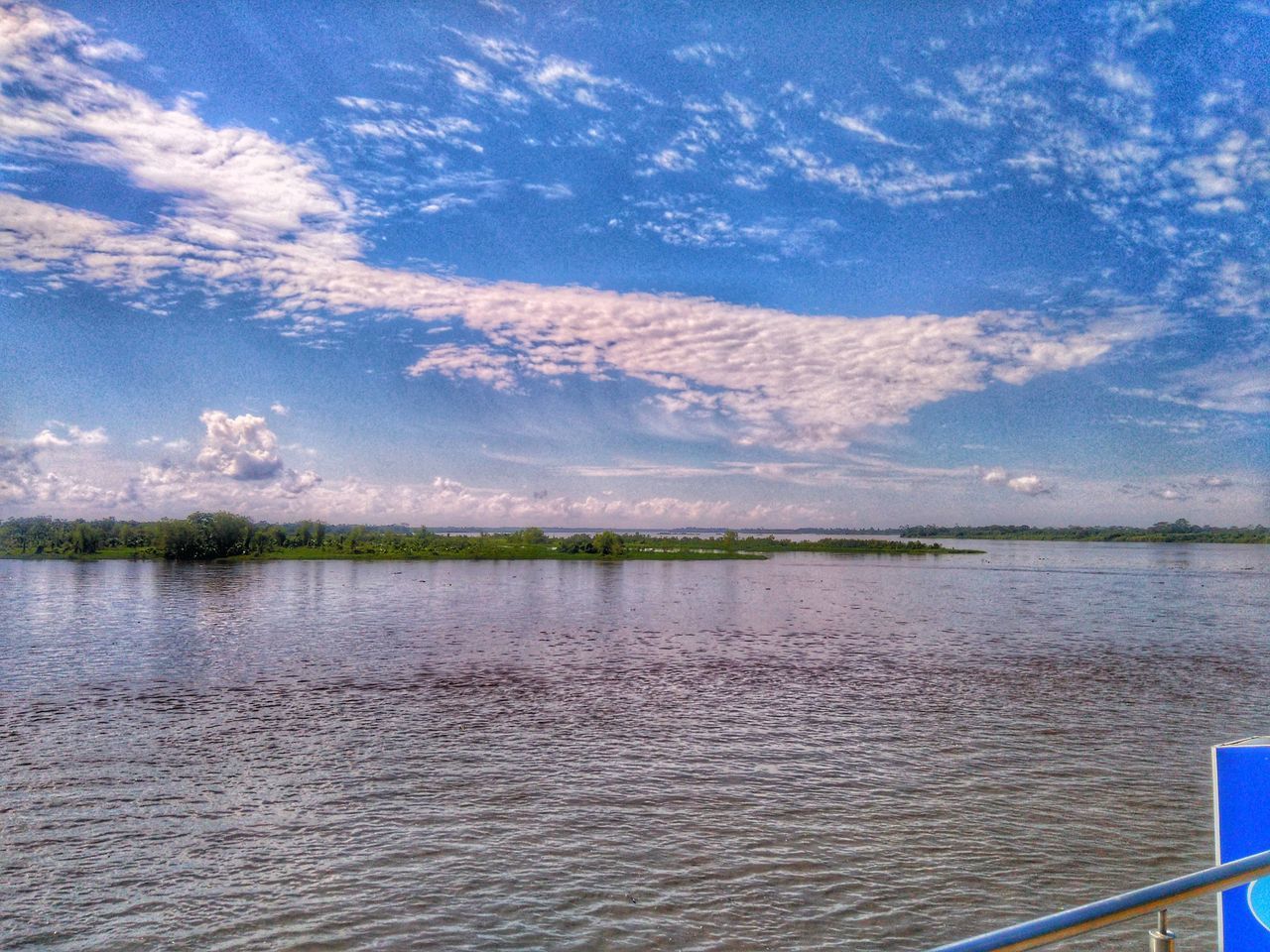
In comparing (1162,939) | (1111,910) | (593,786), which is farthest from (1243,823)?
(593,786)

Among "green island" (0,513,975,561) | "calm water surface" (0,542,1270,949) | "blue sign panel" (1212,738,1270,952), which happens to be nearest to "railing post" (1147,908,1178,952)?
"blue sign panel" (1212,738,1270,952)

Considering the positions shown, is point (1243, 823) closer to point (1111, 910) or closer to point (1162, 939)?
point (1162, 939)

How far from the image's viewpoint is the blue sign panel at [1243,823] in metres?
4.44

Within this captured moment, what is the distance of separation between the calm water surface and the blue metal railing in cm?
741

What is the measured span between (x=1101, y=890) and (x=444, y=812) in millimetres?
9485

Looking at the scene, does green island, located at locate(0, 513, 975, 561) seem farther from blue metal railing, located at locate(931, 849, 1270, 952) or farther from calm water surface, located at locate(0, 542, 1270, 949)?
blue metal railing, located at locate(931, 849, 1270, 952)

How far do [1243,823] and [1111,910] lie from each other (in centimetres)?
318

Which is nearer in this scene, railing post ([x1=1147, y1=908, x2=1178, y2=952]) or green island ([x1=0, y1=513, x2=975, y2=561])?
railing post ([x1=1147, y1=908, x2=1178, y2=952])

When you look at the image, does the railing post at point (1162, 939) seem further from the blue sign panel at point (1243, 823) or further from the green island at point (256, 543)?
the green island at point (256, 543)

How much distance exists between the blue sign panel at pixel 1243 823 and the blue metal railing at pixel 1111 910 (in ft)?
6.87

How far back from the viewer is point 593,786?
47.2 ft

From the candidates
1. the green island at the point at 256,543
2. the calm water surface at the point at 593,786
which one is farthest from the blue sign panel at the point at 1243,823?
the green island at the point at 256,543

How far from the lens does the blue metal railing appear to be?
6.81 ft

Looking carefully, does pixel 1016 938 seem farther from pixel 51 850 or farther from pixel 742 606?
pixel 742 606
